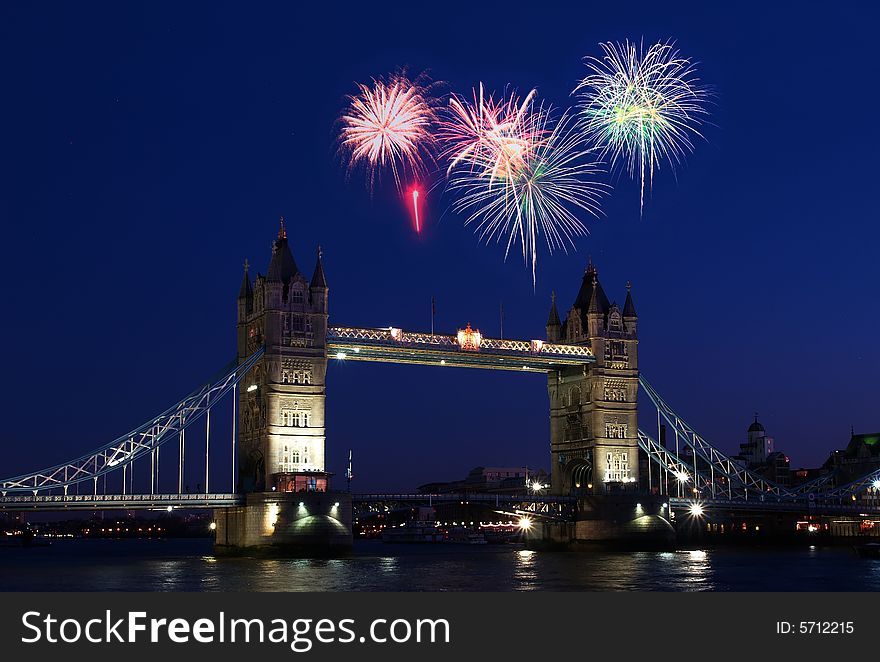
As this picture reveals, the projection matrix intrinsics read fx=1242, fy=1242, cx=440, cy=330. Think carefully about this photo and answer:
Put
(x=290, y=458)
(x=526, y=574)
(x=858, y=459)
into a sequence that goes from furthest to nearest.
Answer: (x=858, y=459) → (x=290, y=458) → (x=526, y=574)

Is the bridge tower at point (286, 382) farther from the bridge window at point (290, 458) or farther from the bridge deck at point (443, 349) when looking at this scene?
Result: the bridge deck at point (443, 349)

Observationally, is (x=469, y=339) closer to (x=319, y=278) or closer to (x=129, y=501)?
(x=319, y=278)

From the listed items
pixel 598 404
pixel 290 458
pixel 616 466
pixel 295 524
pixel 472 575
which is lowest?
pixel 472 575

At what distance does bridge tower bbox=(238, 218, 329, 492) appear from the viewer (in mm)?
92625

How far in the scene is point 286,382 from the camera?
93812 millimetres

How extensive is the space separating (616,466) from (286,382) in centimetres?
3331

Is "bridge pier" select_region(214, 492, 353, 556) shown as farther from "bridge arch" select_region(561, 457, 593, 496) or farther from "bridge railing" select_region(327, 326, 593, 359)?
"bridge arch" select_region(561, 457, 593, 496)

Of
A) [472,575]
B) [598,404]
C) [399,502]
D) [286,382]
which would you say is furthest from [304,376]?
[598,404]

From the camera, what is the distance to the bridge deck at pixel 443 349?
97.0 metres

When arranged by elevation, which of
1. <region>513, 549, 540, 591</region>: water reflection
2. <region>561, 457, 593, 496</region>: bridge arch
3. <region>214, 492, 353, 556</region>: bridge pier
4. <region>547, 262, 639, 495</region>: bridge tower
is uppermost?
<region>547, 262, 639, 495</region>: bridge tower

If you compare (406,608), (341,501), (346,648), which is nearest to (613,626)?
(406,608)

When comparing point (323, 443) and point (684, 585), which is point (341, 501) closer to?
point (323, 443)

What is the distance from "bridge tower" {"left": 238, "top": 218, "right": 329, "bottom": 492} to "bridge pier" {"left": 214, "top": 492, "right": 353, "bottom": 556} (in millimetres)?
1935

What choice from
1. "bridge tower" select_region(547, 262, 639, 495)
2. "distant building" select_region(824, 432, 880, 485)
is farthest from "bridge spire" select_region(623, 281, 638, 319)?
"distant building" select_region(824, 432, 880, 485)
